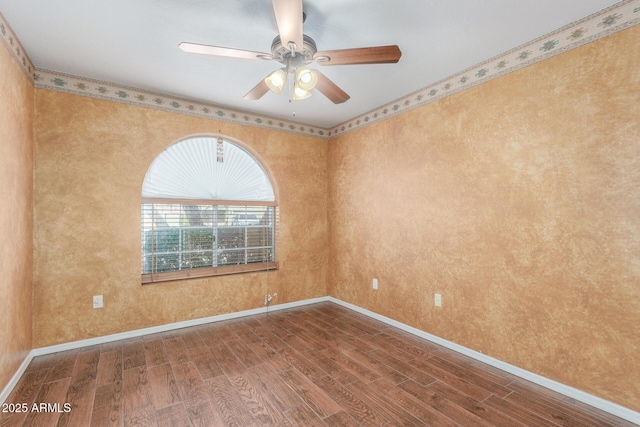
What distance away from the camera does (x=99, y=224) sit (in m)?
2.98

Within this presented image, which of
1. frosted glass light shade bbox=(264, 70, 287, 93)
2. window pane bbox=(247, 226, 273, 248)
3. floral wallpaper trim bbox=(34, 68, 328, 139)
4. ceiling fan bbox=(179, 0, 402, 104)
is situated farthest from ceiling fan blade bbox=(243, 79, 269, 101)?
window pane bbox=(247, 226, 273, 248)

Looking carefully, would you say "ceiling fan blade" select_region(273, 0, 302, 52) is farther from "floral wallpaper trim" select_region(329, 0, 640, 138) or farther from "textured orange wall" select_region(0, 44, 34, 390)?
"textured orange wall" select_region(0, 44, 34, 390)

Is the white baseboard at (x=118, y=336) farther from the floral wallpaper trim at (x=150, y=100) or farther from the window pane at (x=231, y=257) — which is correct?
the floral wallpaper trim at (x=150, y=100)

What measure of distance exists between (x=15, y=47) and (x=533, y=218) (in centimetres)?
418

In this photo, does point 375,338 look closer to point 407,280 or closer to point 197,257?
point 407,280

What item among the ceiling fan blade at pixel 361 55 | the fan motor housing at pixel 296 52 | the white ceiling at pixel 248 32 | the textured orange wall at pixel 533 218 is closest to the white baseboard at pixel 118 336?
the textured orange wall at pixel 533 218

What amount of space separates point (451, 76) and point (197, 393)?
3.49m

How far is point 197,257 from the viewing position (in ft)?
11.9

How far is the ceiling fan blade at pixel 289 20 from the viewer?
145 centimetres

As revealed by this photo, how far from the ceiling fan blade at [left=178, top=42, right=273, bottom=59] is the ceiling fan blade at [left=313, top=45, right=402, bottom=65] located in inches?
14.5

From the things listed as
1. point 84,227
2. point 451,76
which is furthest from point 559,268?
point 84,227

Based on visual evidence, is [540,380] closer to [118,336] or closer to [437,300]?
[437,300]

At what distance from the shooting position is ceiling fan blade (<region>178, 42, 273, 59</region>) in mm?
1796

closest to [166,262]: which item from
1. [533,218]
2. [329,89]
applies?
[329,89]
